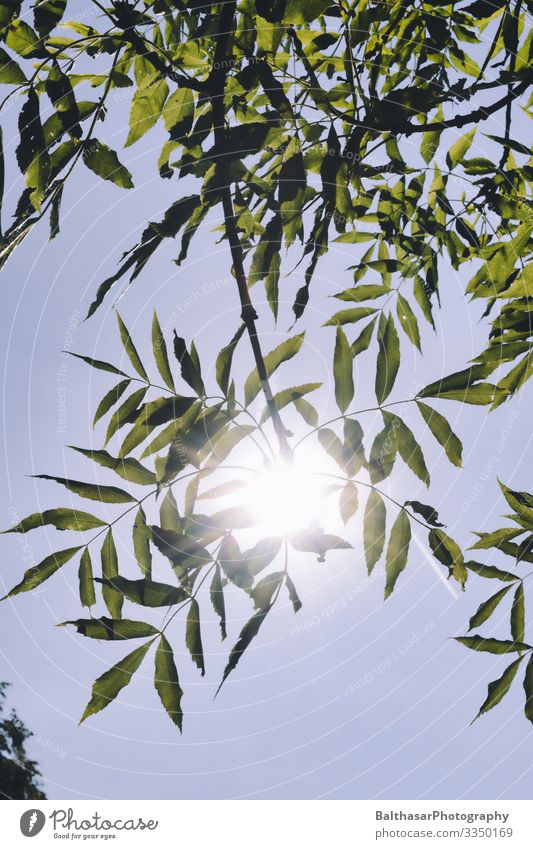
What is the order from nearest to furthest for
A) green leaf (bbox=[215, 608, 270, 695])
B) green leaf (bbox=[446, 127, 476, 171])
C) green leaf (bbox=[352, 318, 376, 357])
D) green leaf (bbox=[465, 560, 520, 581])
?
1. green leaf (bbox=[215, 608, 270, 695])
2. green leaf (bbox=[465, 560, 520, 581])
3. green leaf (bbox=[352, 318, 376, 357])
4. green leaf (bbox=[446, 127, 476, 171])

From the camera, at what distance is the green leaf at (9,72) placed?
101cm

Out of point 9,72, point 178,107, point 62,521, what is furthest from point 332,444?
point 9,72

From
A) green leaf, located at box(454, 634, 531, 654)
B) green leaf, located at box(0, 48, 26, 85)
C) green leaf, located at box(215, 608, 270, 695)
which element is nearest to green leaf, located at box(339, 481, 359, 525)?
green leaf, located at box(215, 608, 270, 695)

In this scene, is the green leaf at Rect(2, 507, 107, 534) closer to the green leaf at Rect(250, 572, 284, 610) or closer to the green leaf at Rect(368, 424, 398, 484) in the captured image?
the green leaf at Rect(250, 572, 284, 610)

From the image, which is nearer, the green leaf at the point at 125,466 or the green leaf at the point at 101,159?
the green leaf at the point at 101,159

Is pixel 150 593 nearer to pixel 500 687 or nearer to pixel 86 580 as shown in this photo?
pixel 86 580

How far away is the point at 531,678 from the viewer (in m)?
1.25

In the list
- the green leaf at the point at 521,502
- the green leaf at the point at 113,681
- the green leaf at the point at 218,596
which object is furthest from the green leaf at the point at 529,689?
the green leaf at the point at 113,681

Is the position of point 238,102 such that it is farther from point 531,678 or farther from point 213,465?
point 531,678

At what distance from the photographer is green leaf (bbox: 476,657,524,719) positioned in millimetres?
1232

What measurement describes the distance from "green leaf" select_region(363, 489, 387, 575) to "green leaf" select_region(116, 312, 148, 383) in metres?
0.52

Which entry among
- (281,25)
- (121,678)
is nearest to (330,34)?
(281,25)

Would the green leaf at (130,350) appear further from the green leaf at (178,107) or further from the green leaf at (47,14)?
the green leaf at (47,14)

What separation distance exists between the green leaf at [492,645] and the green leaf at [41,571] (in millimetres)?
805
